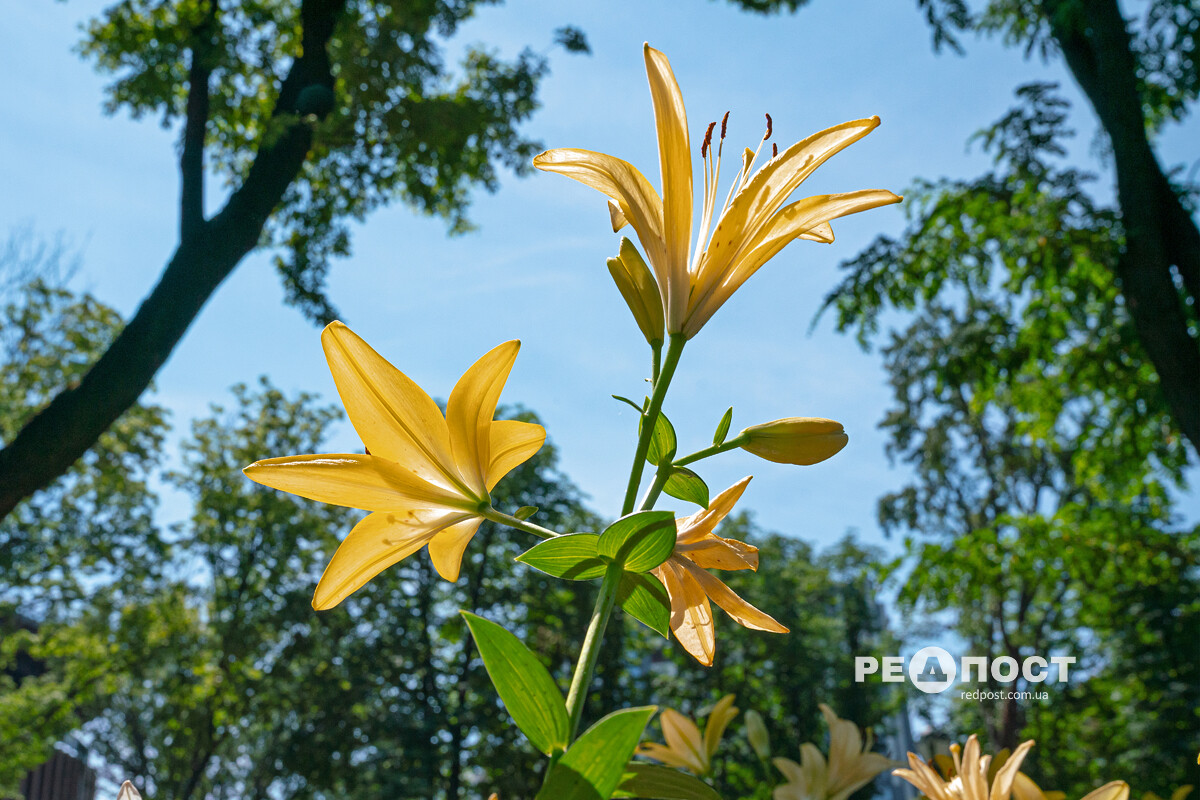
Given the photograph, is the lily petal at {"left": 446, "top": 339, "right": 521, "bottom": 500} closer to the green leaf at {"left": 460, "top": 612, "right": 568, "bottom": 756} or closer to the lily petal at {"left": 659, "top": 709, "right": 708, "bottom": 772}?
the green leaf at {"left": 460, "top": 612, "right": 568, "bottom": 756}

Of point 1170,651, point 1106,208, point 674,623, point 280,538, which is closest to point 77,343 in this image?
point 280,538

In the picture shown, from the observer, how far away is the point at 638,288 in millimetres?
493

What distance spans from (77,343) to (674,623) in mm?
12562

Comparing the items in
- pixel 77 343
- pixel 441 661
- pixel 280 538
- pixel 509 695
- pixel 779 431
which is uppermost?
pixel 77 343

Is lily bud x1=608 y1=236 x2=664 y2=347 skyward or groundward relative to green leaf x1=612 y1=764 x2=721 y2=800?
skyward

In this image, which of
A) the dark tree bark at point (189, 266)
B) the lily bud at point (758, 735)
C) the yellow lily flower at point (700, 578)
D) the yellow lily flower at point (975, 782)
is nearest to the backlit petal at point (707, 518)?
the yellow lily flower at point (700, 578)

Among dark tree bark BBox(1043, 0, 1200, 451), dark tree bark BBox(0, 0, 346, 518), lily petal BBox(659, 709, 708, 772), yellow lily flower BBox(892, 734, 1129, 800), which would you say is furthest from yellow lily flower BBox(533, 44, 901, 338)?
dark tree bark BBox(1043, 0, 1200, 451)

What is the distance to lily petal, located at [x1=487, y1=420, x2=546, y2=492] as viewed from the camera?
491 millimetres

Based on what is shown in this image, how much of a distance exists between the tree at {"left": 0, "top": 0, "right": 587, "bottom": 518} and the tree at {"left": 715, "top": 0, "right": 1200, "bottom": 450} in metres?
3.86

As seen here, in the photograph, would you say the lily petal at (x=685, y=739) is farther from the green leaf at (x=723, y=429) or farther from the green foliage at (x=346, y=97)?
the green foliage at (x=346, y=97)

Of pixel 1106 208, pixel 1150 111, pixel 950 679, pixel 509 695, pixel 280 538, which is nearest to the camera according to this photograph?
pixel 509 695

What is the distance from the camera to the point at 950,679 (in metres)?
2.47

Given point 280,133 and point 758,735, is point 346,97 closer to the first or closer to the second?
point 280,133

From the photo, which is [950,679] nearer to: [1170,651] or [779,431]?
[779,431]
